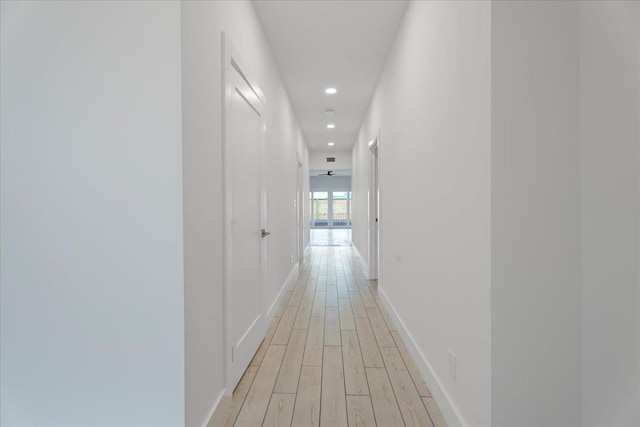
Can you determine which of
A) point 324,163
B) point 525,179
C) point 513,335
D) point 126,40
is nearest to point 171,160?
point 126,40

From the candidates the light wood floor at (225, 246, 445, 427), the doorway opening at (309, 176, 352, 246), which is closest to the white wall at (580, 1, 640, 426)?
the light wood floor at (225, 246, 445, 427)

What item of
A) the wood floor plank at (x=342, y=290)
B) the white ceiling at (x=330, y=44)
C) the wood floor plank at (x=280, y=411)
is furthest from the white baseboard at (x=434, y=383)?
the white ceiling at (x=330, y=44)

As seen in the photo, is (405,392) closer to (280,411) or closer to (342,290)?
(280,411)

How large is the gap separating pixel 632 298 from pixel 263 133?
2.57m

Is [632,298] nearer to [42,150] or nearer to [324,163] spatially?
[42,150]

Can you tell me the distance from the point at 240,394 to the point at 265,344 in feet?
2.44

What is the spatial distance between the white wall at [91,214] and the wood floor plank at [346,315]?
199 centimetres

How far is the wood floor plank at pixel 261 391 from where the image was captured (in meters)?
1.82

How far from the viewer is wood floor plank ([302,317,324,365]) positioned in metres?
2.50

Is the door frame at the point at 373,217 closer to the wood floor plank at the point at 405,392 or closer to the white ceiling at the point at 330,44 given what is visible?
the white ceiling at the point at 330,44

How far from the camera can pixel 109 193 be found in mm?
1442

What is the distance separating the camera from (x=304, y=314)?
356 cm

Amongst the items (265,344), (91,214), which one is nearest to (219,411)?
(265,344)

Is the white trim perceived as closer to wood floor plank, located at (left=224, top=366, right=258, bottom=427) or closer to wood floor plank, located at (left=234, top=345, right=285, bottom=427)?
wood floor plank, located at (left=234, top=345, right=285, bottom=427)
